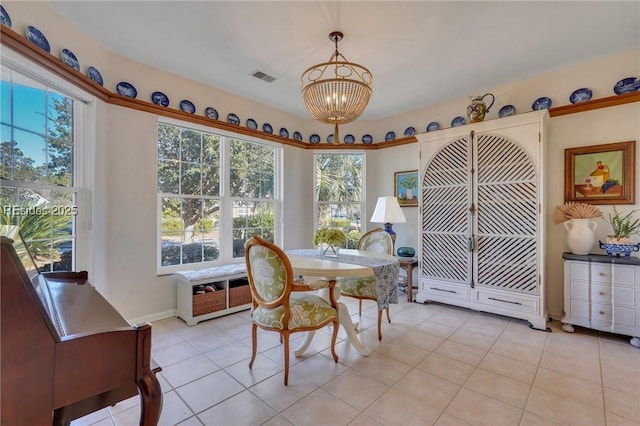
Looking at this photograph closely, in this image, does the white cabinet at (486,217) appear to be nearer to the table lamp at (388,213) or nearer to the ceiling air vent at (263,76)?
the table lamp at (388,213)

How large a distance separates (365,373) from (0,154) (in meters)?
3.03

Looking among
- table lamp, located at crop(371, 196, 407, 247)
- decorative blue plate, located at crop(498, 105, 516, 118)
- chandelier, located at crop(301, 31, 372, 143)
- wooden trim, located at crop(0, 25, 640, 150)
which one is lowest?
table lamp, located at crop(371, 196, 407, 247)

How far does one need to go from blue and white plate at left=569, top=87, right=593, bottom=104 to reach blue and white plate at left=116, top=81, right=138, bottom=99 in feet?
15.3

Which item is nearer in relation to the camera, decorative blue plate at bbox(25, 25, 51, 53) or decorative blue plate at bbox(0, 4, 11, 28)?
decorative blue plate at bbox(0, 4, 11, 28)

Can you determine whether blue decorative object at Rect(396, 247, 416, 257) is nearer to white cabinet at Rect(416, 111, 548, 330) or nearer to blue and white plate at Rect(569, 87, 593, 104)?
white cabinet at Rect(416, 111, 548, 330)

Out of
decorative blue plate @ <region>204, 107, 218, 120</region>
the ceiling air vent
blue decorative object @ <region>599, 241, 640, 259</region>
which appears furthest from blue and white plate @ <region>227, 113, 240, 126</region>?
blue decorative object @ <region>599, 241, 640, 259</region>

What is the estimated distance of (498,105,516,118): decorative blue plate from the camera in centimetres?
334

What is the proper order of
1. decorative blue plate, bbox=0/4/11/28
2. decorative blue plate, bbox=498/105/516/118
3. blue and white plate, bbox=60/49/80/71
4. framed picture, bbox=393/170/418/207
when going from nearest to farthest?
decorative blue plate, bbox=0/4/11/28 < blue and white plate, bbox=60/49/80/71 < decorative blue plate, bbox=498/105/516/118 < framed picture, bbox=393/170/418/207

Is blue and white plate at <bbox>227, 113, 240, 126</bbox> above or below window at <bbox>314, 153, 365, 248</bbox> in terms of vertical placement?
above

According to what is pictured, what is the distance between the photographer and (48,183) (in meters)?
2.33

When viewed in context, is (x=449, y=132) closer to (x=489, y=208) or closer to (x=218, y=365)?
(x=489, y=208)

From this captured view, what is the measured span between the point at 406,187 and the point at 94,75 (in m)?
3.92

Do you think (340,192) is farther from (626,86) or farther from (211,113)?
(626,86)

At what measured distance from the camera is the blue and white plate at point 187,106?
3313 millimetres
